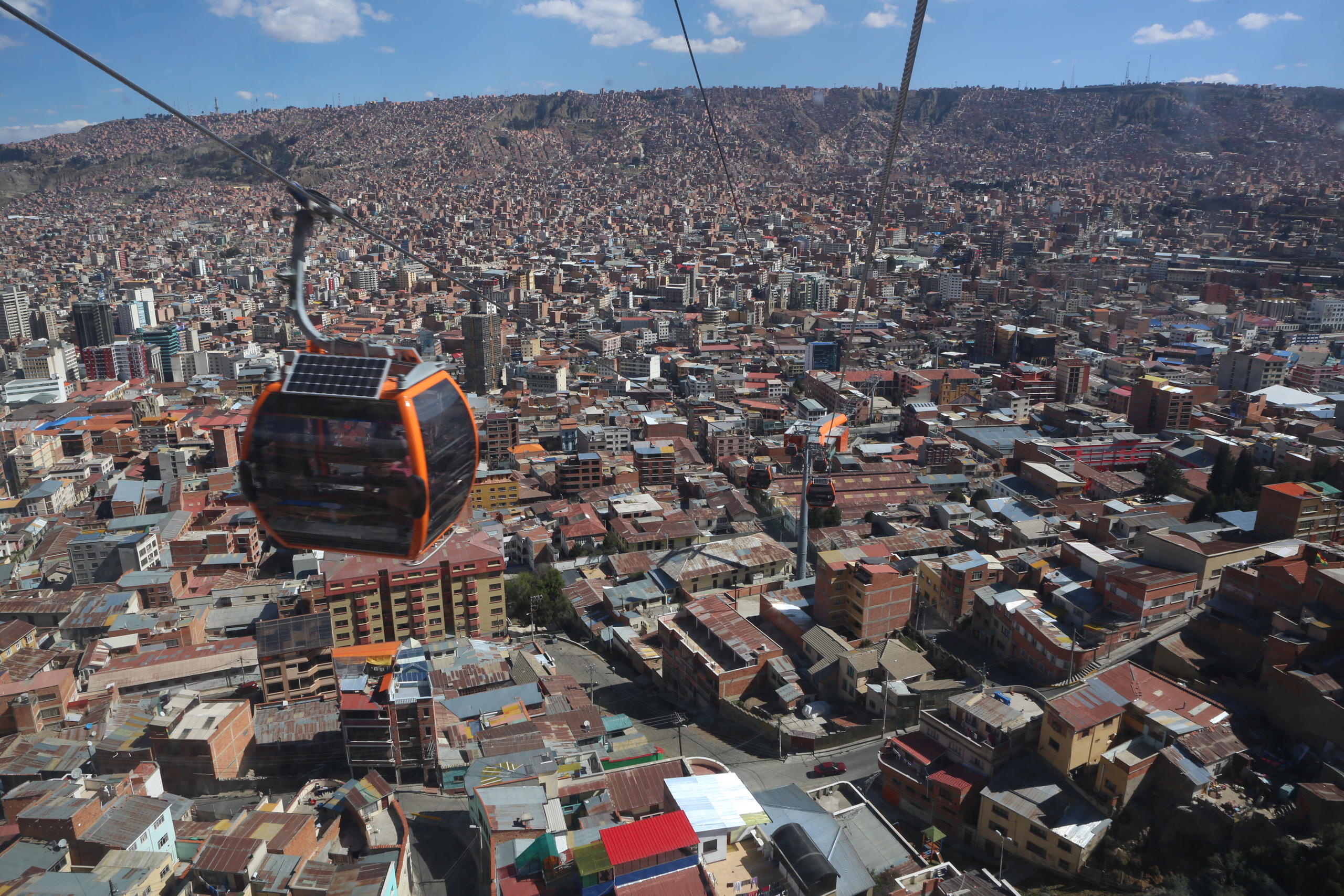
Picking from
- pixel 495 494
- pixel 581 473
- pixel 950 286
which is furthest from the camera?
pixel 950 286

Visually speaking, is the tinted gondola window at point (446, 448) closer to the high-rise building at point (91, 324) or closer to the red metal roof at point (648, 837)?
the red metal roof at point (648, 837)

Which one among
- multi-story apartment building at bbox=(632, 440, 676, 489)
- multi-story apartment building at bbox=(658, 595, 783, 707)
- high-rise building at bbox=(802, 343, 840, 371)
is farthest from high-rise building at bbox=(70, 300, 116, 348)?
multi-story apartment building at bbox=(658, 595, 783, 707)

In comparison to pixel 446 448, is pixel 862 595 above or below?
below

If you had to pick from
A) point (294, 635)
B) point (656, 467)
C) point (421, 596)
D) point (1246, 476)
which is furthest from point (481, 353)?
point (1246, 476)

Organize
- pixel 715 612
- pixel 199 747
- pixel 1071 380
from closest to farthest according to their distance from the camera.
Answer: pixel 199 747 → pixel 715 612 → pixel 1071 380

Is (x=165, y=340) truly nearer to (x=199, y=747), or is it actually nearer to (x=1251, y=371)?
(x=199, y=747)

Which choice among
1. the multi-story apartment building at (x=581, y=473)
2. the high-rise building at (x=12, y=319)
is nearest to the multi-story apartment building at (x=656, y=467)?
the multi-story apartment building at (x=581, y=473)

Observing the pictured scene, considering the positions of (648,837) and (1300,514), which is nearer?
(648,837)

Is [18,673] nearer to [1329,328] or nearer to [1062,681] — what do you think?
[1062,681]
